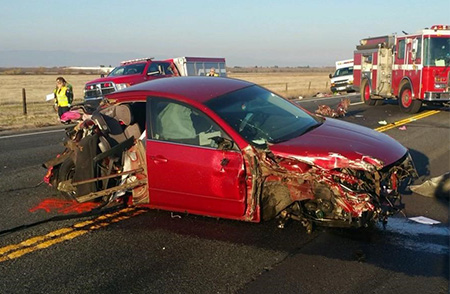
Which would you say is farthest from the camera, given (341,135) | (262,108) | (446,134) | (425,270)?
(446,134)

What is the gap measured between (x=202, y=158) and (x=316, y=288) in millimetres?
1838

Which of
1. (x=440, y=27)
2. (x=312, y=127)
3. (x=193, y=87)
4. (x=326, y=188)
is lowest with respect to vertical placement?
(x=326, y=188)

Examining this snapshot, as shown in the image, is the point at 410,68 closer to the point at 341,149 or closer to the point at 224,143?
the point at 341,149

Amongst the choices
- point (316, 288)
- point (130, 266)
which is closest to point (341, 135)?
point (316, 288)

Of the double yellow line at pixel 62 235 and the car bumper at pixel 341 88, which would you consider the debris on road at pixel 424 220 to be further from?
the car bumper at pixel 341 88

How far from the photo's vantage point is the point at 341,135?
5125 mm

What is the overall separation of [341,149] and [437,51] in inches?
504

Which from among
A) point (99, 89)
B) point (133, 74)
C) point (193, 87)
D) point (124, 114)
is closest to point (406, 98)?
point (133, 74)

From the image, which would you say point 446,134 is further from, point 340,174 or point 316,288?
point 316,288

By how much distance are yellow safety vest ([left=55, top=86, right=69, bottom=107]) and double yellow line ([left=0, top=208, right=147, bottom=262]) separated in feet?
33.8

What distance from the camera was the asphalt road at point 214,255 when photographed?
385 cm

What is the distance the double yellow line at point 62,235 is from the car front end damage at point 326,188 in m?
1.81

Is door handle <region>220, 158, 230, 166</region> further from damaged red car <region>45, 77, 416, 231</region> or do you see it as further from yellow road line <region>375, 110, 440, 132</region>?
yellow road line <region>375, 110, 440, 132</region>

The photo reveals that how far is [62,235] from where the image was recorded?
5.04m
